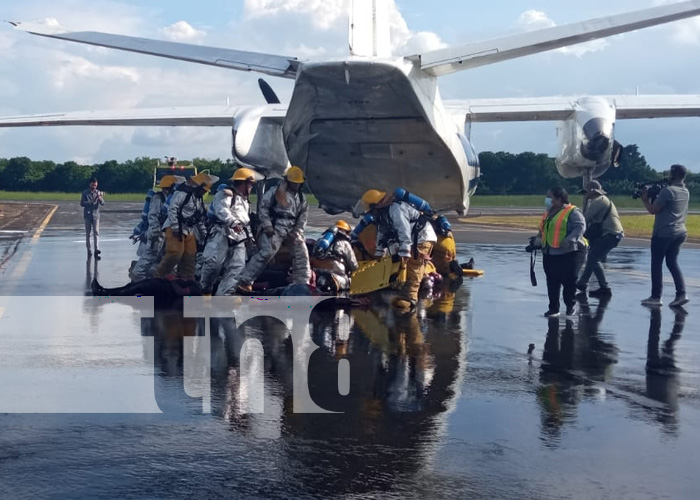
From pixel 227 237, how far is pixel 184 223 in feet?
4.39

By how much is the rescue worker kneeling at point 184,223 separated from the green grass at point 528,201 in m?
49.2

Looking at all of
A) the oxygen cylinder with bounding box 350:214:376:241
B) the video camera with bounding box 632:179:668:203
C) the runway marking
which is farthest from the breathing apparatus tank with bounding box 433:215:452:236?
the runway marking

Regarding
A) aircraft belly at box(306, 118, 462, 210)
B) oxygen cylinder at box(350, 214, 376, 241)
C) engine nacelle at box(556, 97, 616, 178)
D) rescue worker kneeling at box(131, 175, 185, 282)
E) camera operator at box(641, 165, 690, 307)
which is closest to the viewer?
camera operator at box(641, 165, 690, 307)

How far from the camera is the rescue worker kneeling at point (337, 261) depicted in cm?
1270

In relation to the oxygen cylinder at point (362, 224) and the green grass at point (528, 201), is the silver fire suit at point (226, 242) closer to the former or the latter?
the oxygen cylinder at point (362, 224)

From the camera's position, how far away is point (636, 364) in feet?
26.6

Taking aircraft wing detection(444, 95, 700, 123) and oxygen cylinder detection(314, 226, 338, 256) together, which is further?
aircraft wing detection(444, 95, 700, 123)

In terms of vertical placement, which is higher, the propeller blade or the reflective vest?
the propeller blade

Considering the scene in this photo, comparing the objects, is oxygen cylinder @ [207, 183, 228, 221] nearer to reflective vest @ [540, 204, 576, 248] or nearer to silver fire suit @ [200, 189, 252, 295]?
silver fire suit @ [200, 189, 252, 295]

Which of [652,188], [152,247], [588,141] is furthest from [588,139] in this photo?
[152,247]

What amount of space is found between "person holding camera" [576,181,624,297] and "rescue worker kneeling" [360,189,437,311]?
2.67 meters

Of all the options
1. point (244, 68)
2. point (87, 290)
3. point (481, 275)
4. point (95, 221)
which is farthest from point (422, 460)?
point (95, 221)

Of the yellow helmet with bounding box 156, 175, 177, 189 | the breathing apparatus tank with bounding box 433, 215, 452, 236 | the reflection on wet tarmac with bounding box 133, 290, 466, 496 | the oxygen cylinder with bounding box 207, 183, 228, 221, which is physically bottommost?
the reflection on wet tarmac with bounding box 133, 290, 466, 496

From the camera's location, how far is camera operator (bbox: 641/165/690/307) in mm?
12070
